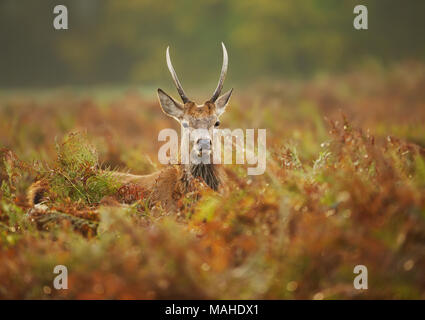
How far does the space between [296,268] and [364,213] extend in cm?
64

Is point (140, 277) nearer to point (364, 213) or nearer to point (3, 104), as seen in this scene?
point (364, 213)

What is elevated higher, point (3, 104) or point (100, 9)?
point (100, 9)

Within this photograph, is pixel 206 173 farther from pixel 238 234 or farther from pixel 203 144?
pixel 238 234

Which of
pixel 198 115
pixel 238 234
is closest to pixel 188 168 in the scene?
pixel 198 115

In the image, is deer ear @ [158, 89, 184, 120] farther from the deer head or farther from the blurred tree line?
the blurred tree line

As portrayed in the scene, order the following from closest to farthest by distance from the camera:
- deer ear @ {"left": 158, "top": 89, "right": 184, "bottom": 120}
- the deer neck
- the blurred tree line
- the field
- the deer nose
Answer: the field
the deer nose
the deer neck
deer ear @ {"left": 158, "top": 89, "right": 184, "bottom": 120}
the blurred tree line

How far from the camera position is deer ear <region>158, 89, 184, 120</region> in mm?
5648

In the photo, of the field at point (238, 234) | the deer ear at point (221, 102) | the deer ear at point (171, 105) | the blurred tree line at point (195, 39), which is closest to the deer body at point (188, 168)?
the deer ear at point (171, 105)

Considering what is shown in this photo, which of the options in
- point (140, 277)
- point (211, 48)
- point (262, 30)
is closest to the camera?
point (140, 277)

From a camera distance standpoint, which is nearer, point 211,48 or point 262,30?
point 262,30

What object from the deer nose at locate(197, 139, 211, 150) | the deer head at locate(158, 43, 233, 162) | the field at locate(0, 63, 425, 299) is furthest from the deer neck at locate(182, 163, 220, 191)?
the field at locate(0, 63, 425, 299)

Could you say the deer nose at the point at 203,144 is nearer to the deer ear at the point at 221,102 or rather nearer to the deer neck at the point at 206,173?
the deer neck at the point at 206,173

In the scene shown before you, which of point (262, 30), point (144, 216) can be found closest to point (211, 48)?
point (262, 30)

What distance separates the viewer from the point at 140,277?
3.03 metres
